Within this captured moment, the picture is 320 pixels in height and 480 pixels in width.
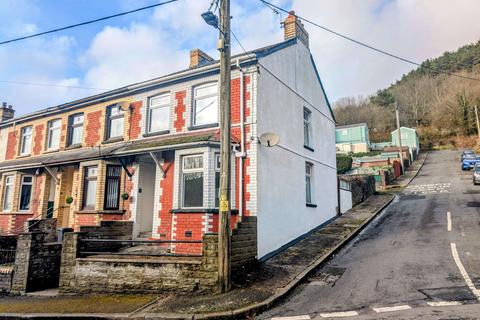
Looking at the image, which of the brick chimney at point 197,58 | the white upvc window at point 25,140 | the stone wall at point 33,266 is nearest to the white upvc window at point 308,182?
the brick chimney at point 197,58

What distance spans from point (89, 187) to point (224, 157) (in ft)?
27.5

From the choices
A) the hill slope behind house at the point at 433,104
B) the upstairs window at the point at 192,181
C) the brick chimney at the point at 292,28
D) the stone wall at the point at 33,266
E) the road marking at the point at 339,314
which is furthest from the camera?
the hill slope behind house at the point at 433,104

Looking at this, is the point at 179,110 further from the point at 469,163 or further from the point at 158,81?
the point at 469,163

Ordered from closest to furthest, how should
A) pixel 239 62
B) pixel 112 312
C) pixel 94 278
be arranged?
1. pixel 112 312
2. pixel 94 278
3. pixel 239 62

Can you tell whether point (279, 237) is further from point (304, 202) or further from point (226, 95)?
point (226, 95)

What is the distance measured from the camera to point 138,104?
46.0 ft

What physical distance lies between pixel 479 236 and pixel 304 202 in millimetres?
6235

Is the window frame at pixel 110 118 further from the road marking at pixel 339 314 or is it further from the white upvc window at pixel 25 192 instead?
the road marking at pixel 339 314

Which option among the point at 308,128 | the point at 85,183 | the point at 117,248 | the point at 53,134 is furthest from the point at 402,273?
the point at 53,134

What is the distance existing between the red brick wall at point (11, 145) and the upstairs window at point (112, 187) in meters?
8.77

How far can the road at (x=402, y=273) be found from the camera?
634 cm

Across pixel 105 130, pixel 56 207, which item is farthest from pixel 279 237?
pixel 56 207

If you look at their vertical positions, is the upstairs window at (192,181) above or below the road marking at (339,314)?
above

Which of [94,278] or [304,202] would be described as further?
[304,202]
